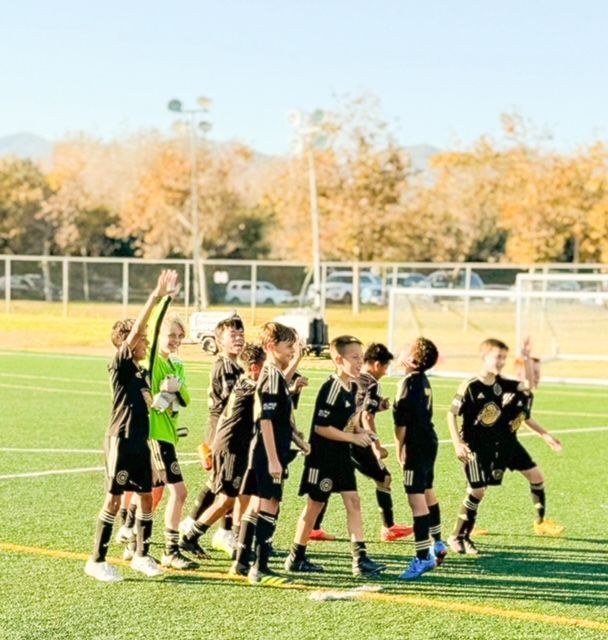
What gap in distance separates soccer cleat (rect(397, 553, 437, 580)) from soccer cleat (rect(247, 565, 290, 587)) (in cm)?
79

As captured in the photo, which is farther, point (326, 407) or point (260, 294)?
point (260, 294)

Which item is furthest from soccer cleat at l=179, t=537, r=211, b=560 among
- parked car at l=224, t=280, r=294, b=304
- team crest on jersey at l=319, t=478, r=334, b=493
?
parked car at l=224, t=280, r=294, b=304

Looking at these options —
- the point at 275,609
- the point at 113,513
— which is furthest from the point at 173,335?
the point at 275,609

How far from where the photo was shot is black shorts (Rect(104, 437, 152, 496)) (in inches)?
329

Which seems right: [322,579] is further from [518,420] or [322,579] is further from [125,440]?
[518,420]

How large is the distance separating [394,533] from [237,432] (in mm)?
1844

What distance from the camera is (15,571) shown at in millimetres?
8648

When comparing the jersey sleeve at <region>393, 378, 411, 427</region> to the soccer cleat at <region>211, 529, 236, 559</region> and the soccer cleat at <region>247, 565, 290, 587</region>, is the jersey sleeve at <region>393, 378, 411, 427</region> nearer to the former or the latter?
the soccer cleat at <region>247, 565, 290, 587</region>

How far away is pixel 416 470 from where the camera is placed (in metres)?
8.91

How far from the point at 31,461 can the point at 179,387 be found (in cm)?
542

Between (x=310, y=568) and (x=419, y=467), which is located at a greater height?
(x=419, y=467)

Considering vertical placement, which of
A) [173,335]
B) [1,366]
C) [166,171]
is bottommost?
[1,366]

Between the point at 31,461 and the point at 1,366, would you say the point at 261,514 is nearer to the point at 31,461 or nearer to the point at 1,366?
the point at 31,461

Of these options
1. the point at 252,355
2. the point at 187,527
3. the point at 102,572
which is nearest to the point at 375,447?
the point at 252,355
